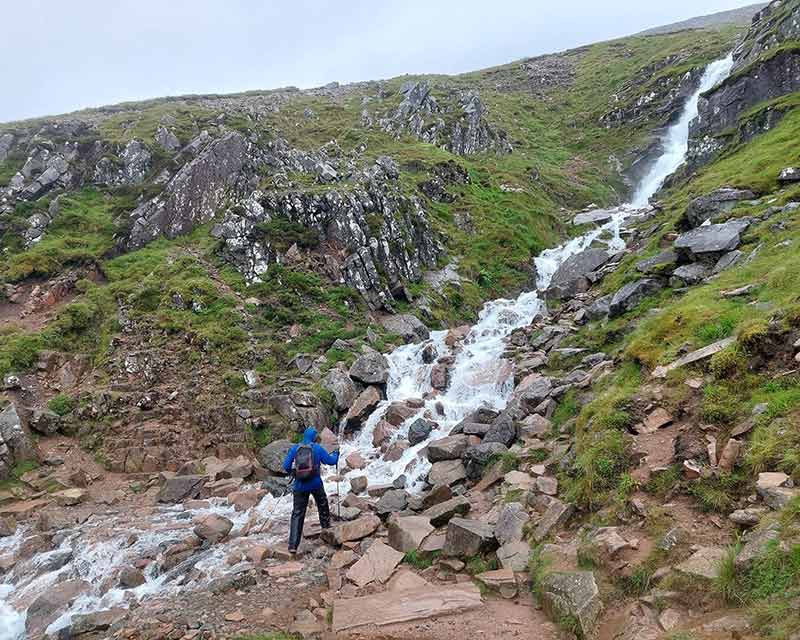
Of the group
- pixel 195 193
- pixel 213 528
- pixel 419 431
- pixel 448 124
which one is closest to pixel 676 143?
pixel 448 124

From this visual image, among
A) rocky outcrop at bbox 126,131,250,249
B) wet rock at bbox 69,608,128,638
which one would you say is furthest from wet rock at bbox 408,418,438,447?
rocky outcrop at bbox 126,131,250,249

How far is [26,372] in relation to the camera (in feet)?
61.1

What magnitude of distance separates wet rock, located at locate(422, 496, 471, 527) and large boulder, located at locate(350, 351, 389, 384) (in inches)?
383

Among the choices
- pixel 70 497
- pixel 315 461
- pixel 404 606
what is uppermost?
pixel 315 461

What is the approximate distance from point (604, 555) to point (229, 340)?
58.0 ft

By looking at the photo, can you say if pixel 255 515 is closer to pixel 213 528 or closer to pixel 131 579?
pixel 213 528

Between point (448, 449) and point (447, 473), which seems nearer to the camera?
point (447, 473)

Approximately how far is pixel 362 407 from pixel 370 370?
1974mm

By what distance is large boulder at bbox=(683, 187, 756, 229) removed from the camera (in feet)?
63.2

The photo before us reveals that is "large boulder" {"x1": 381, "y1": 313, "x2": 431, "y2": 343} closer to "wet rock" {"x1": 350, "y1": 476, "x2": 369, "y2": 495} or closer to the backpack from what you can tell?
"wet rock" {"x1": 350, "y1": 476, "x2": 369, "y2": 495}

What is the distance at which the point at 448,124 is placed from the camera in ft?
182

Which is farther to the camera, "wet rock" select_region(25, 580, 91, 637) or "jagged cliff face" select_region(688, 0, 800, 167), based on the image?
"jagged cliff face" select_region(688, 0, 800, 167)

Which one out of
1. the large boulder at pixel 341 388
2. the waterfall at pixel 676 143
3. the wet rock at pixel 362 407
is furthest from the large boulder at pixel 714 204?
the waterfall at pixel 676 143

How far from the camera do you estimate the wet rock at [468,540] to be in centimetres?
865
